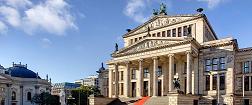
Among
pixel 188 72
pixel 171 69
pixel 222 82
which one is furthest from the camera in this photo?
pixel 171 69

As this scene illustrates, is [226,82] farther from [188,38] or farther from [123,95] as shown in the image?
[123,95]

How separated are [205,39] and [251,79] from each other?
36.2 ft

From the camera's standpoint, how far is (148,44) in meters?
70.1

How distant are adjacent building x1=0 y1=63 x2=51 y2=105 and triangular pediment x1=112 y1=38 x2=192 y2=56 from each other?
184ft

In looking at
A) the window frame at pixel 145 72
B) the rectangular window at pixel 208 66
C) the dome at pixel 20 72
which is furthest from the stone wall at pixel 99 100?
the dome at pixel 20 72

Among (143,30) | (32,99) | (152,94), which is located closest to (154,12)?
(143,30)

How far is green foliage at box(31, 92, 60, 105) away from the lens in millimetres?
113812

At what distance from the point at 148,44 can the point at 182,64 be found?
724 cm

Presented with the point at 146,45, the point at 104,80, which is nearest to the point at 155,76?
the point at 146,45

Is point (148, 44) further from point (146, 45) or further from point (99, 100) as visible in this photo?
point (99, 100)

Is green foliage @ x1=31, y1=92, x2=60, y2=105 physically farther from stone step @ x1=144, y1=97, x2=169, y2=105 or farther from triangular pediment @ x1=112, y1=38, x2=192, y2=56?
stone step @ x1=144, y1=97, x2=169, y2=105

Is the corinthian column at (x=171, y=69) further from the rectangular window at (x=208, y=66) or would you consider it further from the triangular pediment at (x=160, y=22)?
the triangular pediment at (x=160, y=22)

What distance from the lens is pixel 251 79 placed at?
61.6 metres

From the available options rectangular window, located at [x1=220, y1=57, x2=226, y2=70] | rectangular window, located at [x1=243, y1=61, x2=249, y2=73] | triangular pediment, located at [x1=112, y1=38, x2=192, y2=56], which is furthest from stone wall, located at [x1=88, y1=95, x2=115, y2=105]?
rectangular window, located at [x1=243, y1=61, x2=249, y2=73]
